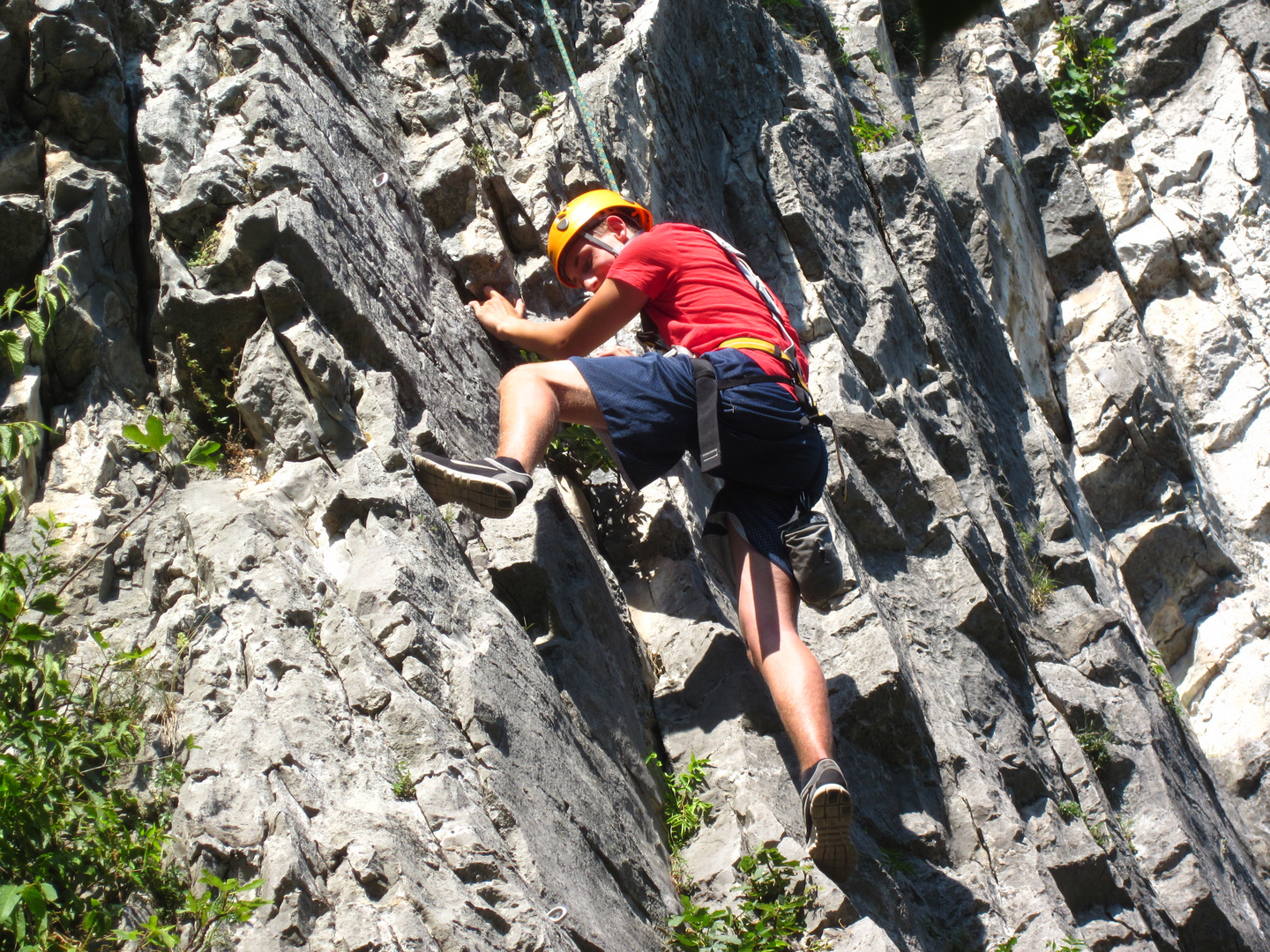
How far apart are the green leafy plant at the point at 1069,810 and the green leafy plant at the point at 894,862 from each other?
1462 mm

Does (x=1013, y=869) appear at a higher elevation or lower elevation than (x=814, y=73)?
lower

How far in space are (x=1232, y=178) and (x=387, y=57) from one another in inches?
411

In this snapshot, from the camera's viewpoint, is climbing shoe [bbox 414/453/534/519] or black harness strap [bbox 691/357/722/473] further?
black harness strap [bbox 691/357/722/473]

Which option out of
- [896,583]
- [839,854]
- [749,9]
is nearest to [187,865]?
[839,854]

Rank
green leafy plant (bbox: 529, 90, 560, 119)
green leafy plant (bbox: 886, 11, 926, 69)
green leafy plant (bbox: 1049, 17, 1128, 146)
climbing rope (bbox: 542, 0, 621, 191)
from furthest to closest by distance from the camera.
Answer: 1. green leafy plant (bbox: 1049, 17, 1128, 146)
2. green leafy plant (bbox: 886, 11, 926, 69)
3. green leafy plant (bbox: 529, 90, 560, 119)
4. climbing rope (bbox: 542, 0, 621, 191)

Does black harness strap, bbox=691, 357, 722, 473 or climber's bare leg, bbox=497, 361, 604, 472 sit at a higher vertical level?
climber's bare leg, bbox=497, 361, 604, 472

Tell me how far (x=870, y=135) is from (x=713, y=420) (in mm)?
6661

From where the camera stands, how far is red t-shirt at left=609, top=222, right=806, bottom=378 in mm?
4754

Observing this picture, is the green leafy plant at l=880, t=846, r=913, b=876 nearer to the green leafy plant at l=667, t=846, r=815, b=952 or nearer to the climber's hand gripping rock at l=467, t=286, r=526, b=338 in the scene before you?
the green leafy plant at l=667, t=846, r=815, b=952

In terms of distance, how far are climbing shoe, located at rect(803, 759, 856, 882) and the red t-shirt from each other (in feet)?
5.94

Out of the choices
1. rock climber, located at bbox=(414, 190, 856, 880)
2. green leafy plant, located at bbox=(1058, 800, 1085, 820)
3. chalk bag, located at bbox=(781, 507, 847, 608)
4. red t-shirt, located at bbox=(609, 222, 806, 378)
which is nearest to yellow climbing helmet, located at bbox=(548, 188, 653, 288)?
rock climber, located at bbox=(414, 190, 856, 880)

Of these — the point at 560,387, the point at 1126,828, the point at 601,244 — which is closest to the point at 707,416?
the point at 560,387

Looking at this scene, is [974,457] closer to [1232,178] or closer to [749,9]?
[749,9]

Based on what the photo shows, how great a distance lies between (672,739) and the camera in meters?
4.71
